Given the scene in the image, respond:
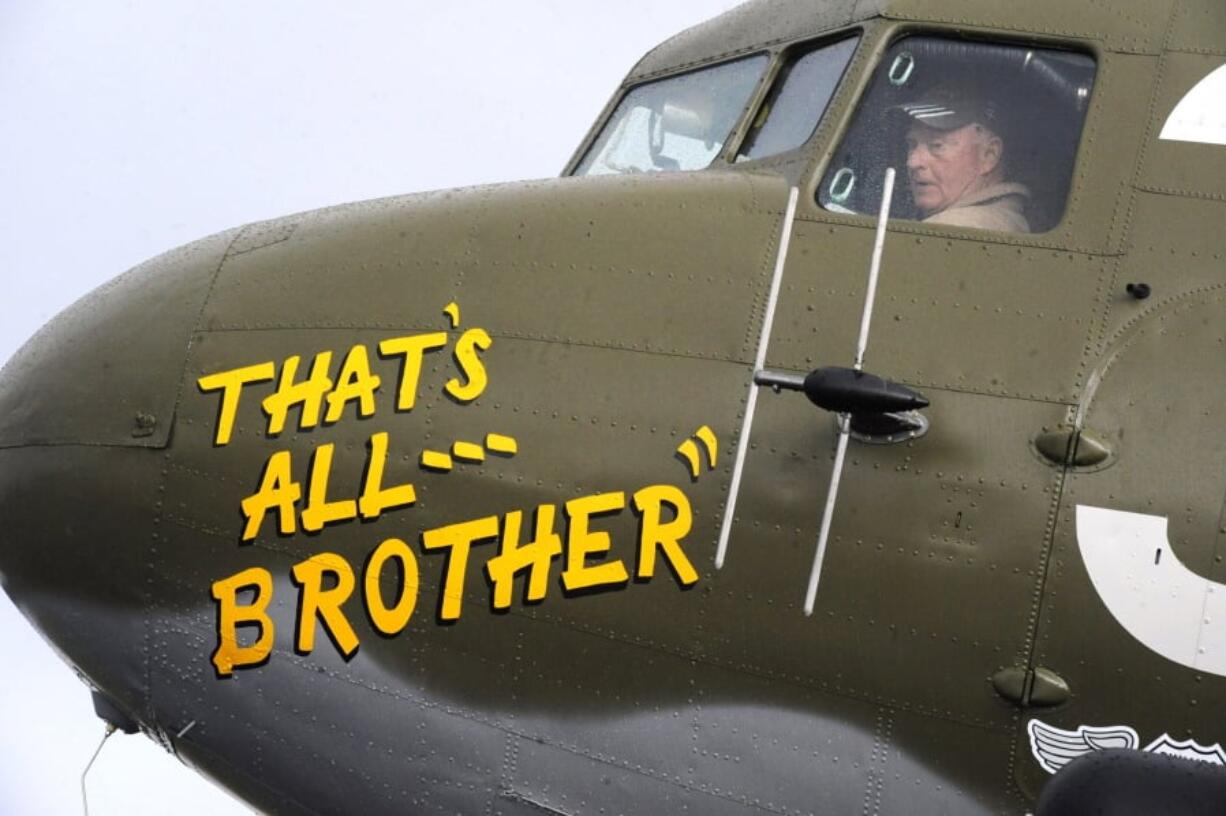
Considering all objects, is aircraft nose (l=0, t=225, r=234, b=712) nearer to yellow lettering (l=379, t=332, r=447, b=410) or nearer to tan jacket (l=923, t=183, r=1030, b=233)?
yellow lettering (l=379, t=332, r=447, b=410)

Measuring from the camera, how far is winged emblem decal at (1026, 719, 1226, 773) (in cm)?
754

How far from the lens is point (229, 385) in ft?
28.4

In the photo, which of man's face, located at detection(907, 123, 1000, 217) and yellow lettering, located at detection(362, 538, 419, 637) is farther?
man's face, located at detection(907, 123, 1000, 217)

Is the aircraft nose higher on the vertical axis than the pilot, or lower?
lower

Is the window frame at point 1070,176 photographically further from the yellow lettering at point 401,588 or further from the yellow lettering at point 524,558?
the yellow lettering at point 401,588

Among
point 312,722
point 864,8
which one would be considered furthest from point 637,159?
point 312,722

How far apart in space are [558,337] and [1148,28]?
2.78 meters

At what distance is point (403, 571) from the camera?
831 cm

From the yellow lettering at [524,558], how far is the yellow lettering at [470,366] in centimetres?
56

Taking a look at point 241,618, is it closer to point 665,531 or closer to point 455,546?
point 455,546

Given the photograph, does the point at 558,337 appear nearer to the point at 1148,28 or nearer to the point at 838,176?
the point at 838,176

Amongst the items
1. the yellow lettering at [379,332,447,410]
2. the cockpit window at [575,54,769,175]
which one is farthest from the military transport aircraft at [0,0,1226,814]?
the cockpit window at [575,54,769,175]

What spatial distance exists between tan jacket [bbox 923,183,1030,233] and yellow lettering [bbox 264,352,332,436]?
2.59 m

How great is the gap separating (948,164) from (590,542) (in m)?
2.19
